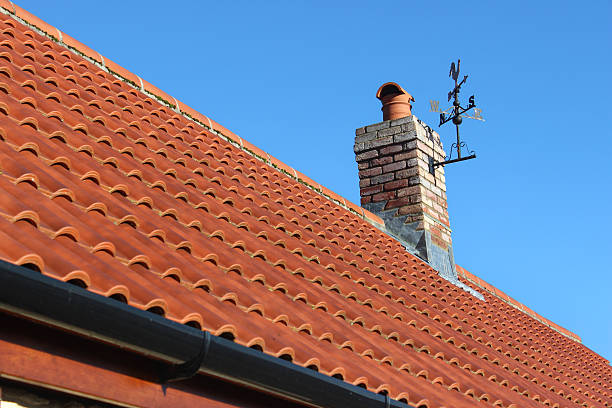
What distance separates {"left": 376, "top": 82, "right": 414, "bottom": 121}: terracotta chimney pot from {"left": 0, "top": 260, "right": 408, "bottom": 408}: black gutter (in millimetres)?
7431

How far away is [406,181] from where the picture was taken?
10719 millimetres

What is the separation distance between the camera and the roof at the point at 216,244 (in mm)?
3752

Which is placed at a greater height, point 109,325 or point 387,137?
point 387,137

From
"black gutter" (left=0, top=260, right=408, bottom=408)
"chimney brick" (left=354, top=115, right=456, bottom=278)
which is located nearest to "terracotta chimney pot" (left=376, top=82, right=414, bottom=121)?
"chimney brick" (left=354, top=115, right=456, bottom=278)

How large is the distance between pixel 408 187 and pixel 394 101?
1392mm

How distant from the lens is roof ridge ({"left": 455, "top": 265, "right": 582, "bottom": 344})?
1162 centimetres

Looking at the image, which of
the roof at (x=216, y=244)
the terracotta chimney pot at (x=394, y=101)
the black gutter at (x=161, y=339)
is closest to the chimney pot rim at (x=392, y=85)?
the terracotta chimney pot at (x=394, y=101)

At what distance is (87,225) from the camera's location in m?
3.88

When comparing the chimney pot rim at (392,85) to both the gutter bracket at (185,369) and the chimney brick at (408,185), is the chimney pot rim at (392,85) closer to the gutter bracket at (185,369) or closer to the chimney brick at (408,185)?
the chimney brick at (408,185)

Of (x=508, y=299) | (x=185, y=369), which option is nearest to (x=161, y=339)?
(x=185, y=369)

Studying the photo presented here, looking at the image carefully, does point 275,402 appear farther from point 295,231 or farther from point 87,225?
point 295,231

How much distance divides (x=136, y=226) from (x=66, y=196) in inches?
18.1

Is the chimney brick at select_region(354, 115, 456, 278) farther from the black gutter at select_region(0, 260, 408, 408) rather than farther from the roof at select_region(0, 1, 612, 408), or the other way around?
the black gutter at select_region(0, 260, 408, 408)

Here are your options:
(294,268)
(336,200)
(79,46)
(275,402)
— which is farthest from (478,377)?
(79,46)
